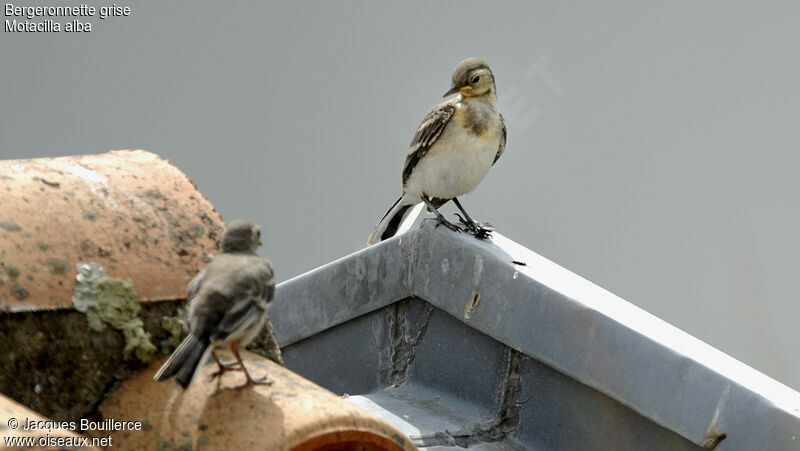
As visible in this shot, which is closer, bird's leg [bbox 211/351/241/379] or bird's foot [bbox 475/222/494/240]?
bird's leg [bbox 211/351/241/379]

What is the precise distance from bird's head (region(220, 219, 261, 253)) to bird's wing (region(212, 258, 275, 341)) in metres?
0.07

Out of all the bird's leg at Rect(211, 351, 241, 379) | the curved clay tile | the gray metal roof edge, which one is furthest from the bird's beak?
the bird's leg at Rect(211, 351, 241, 379)

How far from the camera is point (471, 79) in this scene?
6062mm

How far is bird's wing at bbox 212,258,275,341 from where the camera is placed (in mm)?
2854

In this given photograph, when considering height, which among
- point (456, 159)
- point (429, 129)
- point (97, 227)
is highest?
point (97, 227)

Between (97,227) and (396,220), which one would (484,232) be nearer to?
(396,220)

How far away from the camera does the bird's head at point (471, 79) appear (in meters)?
6.07

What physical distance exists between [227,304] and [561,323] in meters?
1.50

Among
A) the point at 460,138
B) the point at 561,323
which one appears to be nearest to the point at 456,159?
the point at 460,138

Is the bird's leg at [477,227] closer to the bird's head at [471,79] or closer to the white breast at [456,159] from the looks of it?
the white breast at [456,159]

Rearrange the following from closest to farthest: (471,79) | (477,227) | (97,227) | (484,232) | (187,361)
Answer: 1. (187,361)
2. (97,227)
3. (484,232)
4. (477,227)
5. (471,79)

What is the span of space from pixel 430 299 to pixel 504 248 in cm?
33

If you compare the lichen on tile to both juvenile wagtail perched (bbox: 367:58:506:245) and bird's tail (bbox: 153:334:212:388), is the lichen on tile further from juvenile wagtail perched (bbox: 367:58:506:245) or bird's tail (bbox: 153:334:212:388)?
juvenile wagtail perched (bbox: 367:58:506:245)

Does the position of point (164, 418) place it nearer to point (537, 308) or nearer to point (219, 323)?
point (219, 323)
